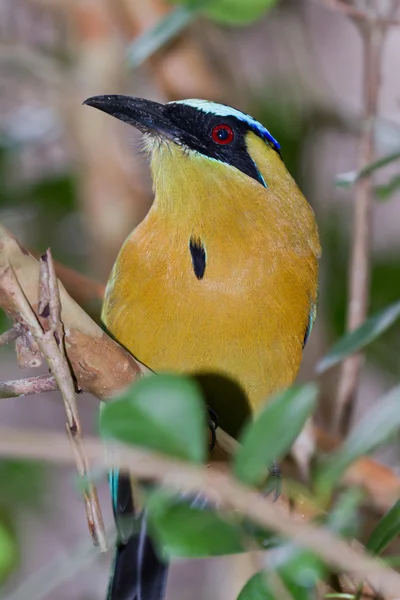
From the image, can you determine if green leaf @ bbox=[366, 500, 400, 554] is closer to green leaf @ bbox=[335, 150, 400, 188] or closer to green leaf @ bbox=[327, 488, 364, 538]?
green leaf @ bbox=[327, 488, 364, 538]

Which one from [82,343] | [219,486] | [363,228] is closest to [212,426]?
[82,343]

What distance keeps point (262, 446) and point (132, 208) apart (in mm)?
2276

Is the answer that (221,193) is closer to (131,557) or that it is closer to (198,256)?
(198,256)

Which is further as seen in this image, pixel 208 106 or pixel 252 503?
pixel 208 106

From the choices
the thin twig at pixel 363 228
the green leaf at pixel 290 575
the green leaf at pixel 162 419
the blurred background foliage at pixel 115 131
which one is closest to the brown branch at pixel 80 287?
the blurred background foliage at pixel 115 131

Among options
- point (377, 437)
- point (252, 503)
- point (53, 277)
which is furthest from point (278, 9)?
point (252, 503)

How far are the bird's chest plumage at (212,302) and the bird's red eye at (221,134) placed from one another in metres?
0.19

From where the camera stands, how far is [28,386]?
3.93 ft

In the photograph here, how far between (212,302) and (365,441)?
865 mm

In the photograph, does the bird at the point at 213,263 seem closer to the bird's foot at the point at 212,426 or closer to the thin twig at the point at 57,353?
the bird's foot at the point at 212,426

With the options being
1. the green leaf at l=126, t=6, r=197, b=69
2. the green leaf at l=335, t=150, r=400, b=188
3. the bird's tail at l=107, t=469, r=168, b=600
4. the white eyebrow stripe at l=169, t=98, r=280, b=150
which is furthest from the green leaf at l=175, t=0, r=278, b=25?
the bird's tail at l=107, t=469, r=168, b=600

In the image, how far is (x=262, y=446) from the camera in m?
0.79

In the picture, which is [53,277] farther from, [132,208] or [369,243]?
[132,208]

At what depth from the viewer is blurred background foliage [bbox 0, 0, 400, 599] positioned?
290 cm
